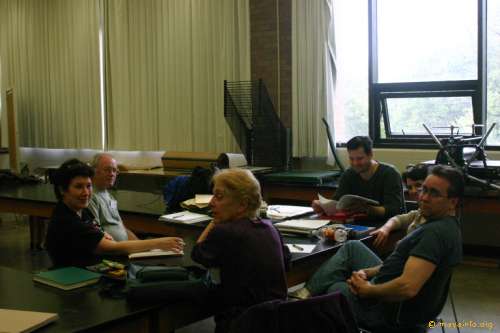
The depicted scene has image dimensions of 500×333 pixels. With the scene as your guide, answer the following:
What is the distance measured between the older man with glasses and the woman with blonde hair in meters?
0.45

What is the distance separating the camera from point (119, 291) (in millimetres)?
2242

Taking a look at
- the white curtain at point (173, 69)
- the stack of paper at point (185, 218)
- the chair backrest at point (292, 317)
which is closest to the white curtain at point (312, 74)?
the white curtain at point (173, 69)

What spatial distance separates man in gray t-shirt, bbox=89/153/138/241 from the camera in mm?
3486

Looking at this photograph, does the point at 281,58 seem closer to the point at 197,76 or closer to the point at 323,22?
the point at 323,22

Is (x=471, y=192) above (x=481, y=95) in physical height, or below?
below

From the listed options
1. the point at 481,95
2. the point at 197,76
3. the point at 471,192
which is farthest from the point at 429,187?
the point at 197,76

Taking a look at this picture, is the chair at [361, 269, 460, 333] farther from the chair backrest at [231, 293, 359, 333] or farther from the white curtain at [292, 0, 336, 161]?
the white curtain at [292, 0, 336, 161]

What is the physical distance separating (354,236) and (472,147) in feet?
6.97

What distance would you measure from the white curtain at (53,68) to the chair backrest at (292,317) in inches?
275

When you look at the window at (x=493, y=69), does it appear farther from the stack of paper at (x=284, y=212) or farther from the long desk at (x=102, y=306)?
the long desk at (x=102, y=306)

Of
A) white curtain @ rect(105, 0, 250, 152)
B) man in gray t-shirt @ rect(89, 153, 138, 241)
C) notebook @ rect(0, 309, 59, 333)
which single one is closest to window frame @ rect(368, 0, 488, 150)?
white curtain @ rect(105, 0, 250, 152)

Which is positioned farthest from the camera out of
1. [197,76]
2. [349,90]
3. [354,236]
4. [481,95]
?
[197,76]

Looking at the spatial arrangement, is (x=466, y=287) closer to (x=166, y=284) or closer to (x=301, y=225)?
(x=301, y=225)

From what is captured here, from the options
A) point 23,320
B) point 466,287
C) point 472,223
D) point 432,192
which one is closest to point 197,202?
point 432,192
